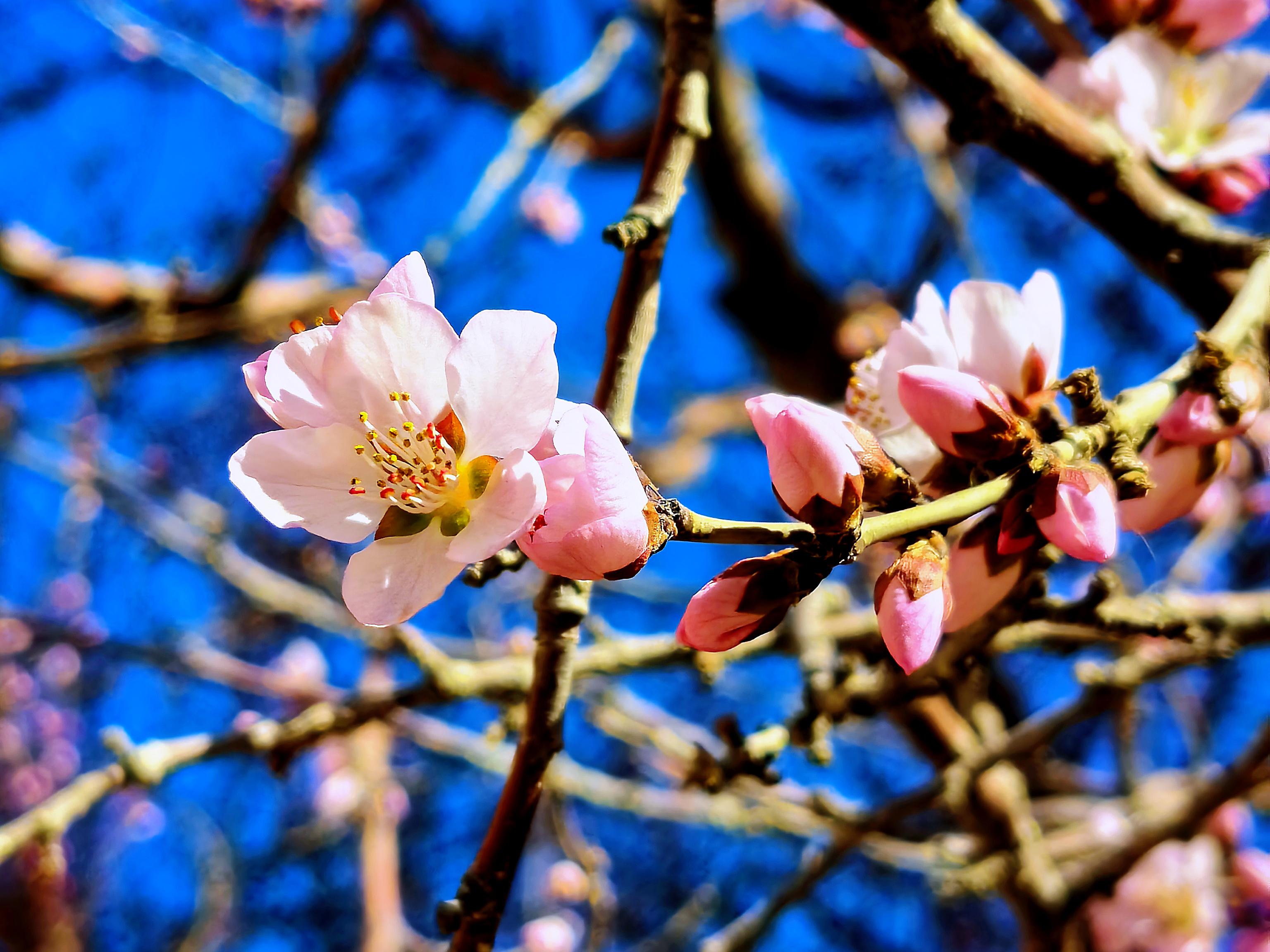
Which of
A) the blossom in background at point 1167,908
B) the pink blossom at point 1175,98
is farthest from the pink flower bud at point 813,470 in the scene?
the blossom in background at point 1167,908

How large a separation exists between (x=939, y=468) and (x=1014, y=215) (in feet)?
14.5

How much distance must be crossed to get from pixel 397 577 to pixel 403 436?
0.35 feet

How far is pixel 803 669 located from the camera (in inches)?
46.9

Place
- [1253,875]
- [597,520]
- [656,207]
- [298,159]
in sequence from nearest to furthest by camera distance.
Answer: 1. [597,520]
2. [656,207]
3. [1253,875]
4. [298,159]

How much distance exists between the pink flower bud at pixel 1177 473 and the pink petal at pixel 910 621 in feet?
0.89

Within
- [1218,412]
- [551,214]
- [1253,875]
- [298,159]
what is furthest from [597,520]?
[551,214]

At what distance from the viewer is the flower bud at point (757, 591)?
0.54 meters

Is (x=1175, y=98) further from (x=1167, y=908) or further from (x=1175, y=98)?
(x=1167, y=908)

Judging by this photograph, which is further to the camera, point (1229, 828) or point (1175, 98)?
point (1229, 828)

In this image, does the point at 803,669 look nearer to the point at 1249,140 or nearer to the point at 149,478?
the point at 1249,140

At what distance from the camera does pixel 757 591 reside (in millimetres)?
536

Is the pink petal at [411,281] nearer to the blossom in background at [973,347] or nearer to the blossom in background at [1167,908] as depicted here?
the blossom in background at [973,347]

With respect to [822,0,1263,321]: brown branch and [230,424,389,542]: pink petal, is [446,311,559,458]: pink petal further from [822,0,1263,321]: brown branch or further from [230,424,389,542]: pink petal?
[822,0,1263,321]: brown branch

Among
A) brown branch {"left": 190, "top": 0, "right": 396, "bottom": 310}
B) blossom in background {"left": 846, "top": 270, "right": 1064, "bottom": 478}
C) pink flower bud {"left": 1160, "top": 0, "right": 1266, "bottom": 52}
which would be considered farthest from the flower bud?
brown branch {"left": 190, "top": 0, "right": 396, "bottom": 310}
